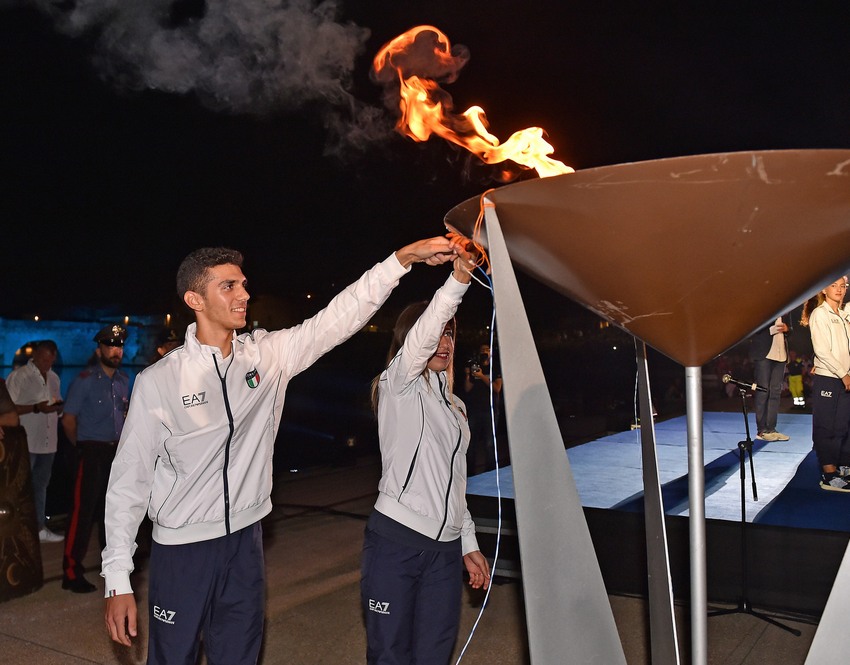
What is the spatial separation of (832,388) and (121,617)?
6019 mm

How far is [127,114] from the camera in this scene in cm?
1303

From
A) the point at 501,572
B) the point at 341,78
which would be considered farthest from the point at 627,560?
the point at 341,78

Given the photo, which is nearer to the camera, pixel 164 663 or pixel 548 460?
pixel 548 460

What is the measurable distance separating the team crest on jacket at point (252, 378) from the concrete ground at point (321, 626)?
2187 millimetres

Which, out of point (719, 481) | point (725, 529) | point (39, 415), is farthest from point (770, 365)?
point (39, 415)

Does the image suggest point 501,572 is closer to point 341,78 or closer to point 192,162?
point 341,78

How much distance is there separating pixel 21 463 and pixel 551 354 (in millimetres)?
22330

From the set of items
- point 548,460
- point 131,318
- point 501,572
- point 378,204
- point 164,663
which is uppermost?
point 378,204

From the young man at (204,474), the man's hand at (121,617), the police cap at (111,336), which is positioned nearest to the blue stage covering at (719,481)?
the young man at (204,474)

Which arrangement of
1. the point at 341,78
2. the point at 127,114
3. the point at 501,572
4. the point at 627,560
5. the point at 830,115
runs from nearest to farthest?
the point at 627,560 → the point at 501,572 → the point at 341,78 → the point at 127,114 → the point at 830,115

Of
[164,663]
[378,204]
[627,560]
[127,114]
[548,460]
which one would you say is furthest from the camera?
[378,204]

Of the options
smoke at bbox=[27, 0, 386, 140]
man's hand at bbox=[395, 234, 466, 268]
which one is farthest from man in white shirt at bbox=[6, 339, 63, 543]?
man's hand at bbox=[395, 234, 466, 268]

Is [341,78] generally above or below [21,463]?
above

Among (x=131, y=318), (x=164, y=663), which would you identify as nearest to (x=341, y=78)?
(x=164, y=663)
